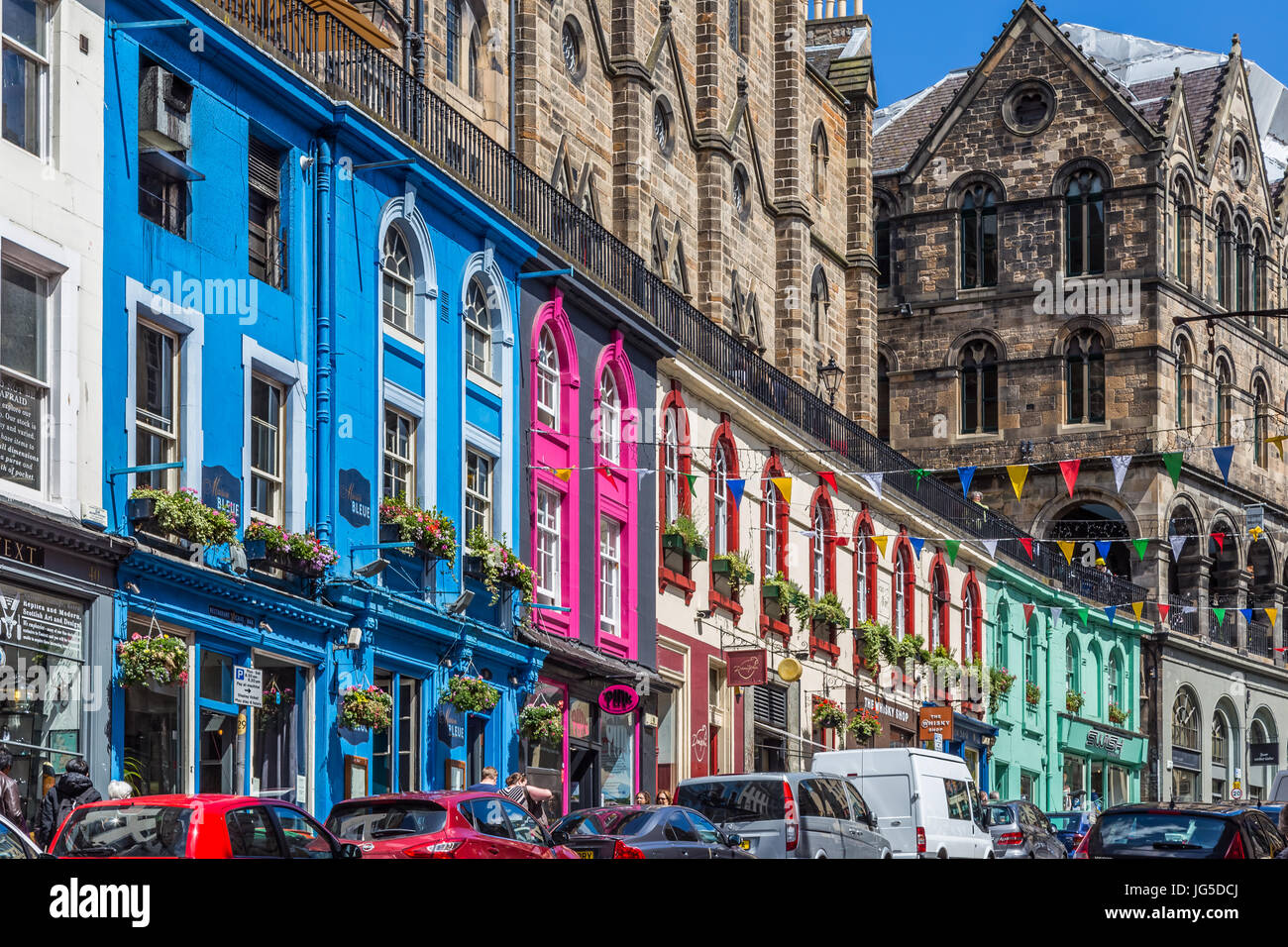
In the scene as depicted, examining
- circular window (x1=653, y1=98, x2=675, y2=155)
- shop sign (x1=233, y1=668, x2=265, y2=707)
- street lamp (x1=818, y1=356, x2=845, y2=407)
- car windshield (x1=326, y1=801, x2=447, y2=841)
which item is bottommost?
car windshield (x1=326, y1=801, x2=447, y2=841)

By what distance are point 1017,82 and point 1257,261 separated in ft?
37.2

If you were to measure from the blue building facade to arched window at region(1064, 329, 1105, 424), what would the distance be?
41.4m

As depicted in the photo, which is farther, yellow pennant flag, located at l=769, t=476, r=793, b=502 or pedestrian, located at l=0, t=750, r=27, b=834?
yellow pennant flag, located at l=769, t=476, r=793, b=502

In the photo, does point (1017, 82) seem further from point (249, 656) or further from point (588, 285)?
point (249, 656)

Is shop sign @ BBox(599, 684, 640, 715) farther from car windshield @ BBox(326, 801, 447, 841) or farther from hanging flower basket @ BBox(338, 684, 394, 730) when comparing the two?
car windshield @ BBox(326, 801, 447, 841)

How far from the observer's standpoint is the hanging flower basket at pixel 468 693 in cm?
2791

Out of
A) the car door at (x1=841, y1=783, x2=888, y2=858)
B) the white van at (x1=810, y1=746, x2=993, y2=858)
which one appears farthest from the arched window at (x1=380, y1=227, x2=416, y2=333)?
the white van at (x1=810, y1=746, x2=993, y2=858)

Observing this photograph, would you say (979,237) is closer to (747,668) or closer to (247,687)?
(747,668)

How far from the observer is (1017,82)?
7144cm

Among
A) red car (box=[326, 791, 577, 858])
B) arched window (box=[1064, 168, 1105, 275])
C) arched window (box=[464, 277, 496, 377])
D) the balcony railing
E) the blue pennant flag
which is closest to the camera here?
red car (box=[326, 791, 577, 858])

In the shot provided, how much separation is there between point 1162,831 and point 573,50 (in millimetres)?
25527

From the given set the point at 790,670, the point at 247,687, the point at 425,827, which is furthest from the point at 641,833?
the point at 790,670

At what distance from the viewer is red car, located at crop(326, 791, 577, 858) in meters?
17.6

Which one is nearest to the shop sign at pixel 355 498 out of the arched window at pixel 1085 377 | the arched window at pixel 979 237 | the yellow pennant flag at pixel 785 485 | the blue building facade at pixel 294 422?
the blue building facade at pixel 294 422
